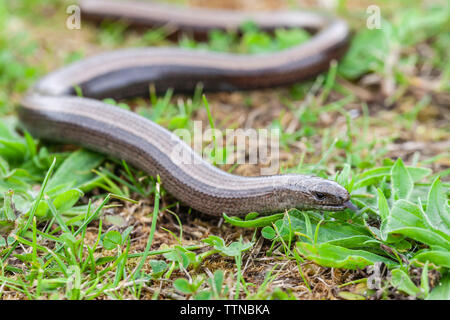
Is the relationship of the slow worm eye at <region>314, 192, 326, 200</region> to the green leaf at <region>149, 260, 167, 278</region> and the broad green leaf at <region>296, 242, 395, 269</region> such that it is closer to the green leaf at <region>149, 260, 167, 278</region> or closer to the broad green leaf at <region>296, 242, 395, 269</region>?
the broad green leaf at <region>296, 242, 395, 269</region>

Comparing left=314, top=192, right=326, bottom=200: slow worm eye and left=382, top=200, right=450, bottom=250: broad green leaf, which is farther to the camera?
left=314, top=192, right=326, bottom=200: slow worm eye

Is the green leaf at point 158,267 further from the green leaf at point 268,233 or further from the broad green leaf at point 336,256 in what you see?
the broad green leaf at point 336,256

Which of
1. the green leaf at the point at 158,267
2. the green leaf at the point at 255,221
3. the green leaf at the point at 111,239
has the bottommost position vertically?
the green leaf at the point at 158,267

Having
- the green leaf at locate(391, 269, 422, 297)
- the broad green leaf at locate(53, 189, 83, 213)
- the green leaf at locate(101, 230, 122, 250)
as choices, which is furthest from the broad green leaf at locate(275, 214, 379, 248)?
the broad green leaf at locate(53, 189, 83, 213)

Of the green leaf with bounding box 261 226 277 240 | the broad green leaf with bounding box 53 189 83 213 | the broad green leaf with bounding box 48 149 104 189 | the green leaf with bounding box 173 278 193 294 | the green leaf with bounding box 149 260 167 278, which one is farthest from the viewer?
the broad green leaf with bounding box 48 149 104 189

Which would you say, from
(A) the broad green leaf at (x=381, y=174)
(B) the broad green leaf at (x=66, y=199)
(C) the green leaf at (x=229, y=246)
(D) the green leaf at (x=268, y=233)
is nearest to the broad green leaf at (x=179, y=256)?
(C) the green leaf at (x=229, y=246)

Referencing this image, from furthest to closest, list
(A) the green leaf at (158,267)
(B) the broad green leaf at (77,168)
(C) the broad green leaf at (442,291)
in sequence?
(B) the broad green leaf at (77,168), (A) the green leaf at (158,267), (C) the broad green leaf at (442,291)

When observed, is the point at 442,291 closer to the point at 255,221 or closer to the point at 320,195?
the point at 320,195
